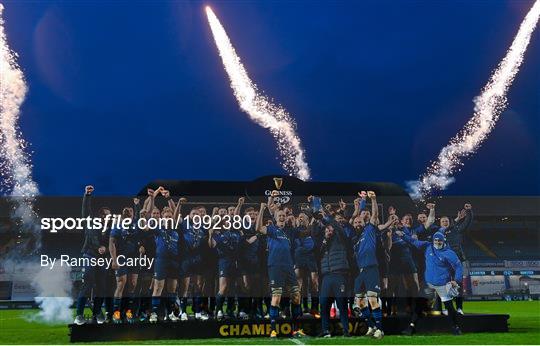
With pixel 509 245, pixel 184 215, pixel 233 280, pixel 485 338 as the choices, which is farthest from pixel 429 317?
pixel 509 245

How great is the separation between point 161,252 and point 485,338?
321 inches

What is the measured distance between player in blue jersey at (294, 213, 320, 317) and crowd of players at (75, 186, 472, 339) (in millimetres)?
27

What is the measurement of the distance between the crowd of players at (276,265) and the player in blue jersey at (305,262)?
0.03 metres

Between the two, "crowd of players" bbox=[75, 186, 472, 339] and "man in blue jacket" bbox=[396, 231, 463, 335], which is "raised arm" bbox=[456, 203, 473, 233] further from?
"man in blue jacket" bbox=[396, 231, 463, 335]

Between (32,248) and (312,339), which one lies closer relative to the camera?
(312,339)

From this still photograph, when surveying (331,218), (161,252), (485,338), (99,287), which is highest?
(331,218)

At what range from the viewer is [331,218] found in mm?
13469

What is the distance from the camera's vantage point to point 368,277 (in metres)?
13.0

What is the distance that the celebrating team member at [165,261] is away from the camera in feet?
42.8

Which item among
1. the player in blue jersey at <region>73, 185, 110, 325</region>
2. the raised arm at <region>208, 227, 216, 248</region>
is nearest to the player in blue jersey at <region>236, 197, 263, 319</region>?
the raised arm at <region>208, 227, 216, 248</region>

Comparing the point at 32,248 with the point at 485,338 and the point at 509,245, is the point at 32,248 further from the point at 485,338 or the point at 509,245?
the point at 509,245

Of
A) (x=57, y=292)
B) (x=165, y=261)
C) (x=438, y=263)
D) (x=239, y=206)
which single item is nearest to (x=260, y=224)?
(x=239, y=206)

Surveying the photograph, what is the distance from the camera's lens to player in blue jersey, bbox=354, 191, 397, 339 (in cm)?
1283

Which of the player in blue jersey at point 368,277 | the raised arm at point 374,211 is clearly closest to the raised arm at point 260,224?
the player in blue jersey at point 368,277
